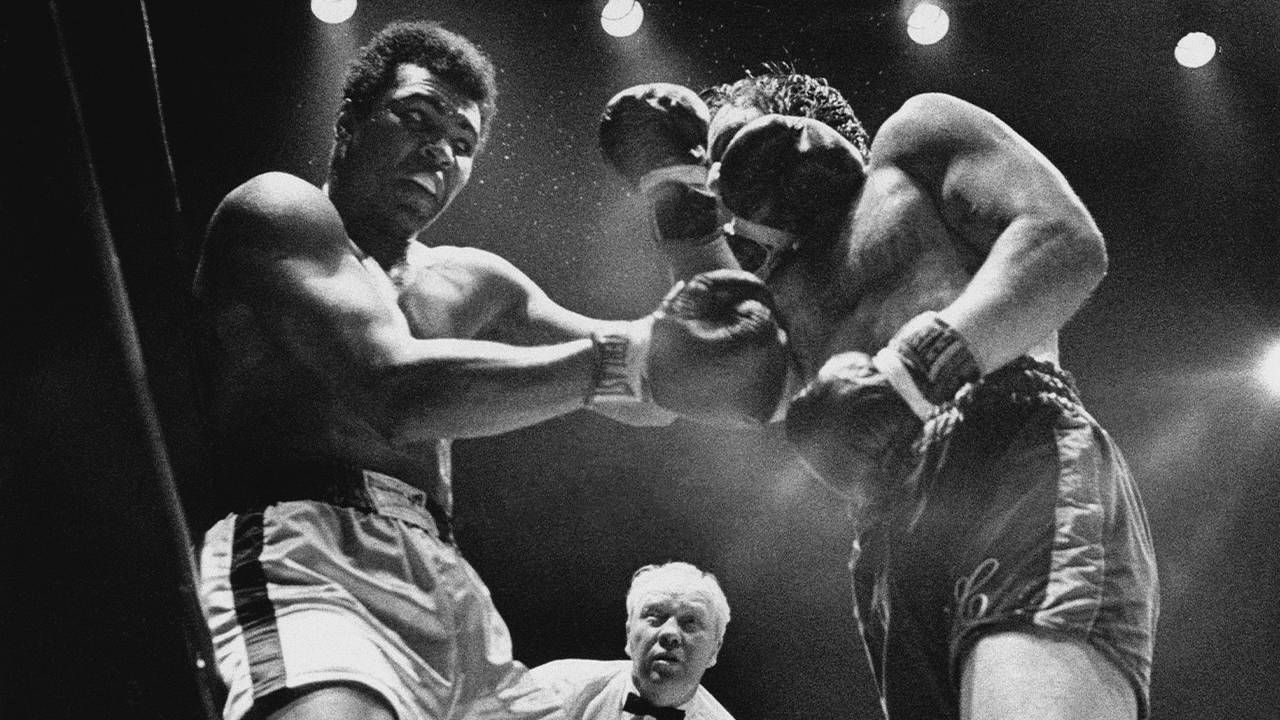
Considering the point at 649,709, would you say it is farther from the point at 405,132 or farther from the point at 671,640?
the point at 405,132

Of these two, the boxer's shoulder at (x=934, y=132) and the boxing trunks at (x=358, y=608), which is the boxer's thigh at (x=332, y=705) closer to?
the boxing trunks at (x=358, y=608)

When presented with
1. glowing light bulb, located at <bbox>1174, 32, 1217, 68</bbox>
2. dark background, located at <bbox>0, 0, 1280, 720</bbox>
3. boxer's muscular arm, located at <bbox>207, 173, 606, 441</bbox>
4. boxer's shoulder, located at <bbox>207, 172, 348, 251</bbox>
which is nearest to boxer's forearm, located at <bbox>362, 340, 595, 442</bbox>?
boxer's muscular arm, located at <bbox>207, 173, 606, 441</bbox>

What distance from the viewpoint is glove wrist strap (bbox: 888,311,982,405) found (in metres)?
Result: 1.69

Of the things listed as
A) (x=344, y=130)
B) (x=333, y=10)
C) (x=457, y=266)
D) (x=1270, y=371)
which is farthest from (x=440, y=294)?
(x=1270, y=371)

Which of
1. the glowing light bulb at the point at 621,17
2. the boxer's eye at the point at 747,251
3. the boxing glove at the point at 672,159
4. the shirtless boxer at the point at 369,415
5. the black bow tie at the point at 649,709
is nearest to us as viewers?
the shirtless boxer at the point at 369,415

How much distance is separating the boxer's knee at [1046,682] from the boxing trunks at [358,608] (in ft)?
2.14

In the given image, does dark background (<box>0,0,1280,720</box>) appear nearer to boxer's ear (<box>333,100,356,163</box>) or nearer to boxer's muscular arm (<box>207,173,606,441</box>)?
boxer's ear (<box>333,100,356,163</box>)

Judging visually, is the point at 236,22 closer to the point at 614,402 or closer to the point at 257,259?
the point at 257,259

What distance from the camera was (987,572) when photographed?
65.4 inches

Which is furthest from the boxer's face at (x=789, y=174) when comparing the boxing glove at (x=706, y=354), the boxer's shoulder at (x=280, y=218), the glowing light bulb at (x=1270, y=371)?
the glowing light bulb at (x=1270, y=371)

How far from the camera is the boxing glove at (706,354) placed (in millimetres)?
1839

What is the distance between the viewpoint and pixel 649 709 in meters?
2.81

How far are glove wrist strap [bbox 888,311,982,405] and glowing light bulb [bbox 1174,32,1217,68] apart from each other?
5.35 feet

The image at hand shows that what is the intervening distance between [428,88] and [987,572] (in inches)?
42.9
